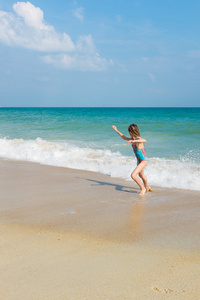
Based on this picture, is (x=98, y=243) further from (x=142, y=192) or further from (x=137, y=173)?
(x=137, y=173)

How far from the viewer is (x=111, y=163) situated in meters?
9.01

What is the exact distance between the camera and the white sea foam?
702 cm

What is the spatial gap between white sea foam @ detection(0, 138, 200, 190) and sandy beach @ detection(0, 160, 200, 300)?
85cm

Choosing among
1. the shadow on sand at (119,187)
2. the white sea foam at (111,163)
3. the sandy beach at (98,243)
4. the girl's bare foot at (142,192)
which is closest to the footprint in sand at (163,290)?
the sandy beach at (98,243)

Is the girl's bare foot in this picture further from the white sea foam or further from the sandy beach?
the white sea foam

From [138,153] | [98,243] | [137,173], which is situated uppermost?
[138,153]

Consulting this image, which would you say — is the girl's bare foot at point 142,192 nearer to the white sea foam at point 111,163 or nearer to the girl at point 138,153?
the girl at point 138,153

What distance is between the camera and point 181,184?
6.70 meters

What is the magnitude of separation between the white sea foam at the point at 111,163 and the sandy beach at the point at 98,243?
85 centimetres

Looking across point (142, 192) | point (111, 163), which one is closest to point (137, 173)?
point (142, 192)

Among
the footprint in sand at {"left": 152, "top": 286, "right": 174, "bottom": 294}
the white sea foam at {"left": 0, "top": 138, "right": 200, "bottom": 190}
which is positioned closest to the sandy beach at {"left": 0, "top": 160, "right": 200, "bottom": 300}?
the footprint in sand at {"left": 152, "top": 286, "right": 174, "bottom": 294}

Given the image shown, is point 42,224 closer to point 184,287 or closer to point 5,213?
point 5,213

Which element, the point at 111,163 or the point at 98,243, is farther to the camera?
the point at 111,163

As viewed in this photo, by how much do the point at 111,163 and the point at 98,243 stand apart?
5.59m
